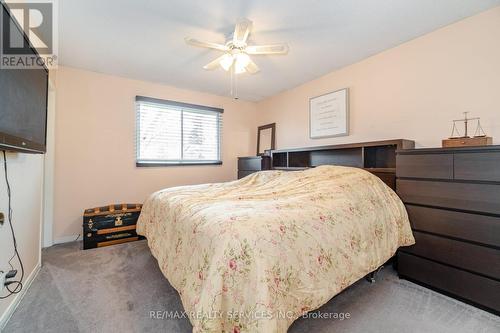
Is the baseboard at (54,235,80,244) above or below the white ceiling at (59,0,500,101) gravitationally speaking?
below

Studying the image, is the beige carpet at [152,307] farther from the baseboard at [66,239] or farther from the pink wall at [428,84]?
the pink wall at [428,84]

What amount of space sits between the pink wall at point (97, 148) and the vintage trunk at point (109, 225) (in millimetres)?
325

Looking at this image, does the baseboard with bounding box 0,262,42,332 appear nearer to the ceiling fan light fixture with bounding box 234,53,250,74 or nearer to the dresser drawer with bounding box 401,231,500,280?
the ceiling fan light fixture with bounding box 234,53,250,74

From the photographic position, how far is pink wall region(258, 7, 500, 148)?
189 cm

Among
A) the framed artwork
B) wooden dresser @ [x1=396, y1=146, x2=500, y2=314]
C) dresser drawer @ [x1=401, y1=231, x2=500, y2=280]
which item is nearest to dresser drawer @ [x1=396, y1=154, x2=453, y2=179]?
wooden dresser @ [x1=396, y1=146, x2=500, y2=314]

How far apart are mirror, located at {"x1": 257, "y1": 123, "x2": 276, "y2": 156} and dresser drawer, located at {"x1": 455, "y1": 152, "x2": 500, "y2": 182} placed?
275 cm

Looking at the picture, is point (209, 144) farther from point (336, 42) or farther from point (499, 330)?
point (499, 330)

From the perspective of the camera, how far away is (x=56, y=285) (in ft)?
6.19

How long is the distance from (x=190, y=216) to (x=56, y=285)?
4.90ft

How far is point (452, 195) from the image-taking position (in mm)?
1692

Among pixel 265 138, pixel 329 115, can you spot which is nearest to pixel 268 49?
pixel 329 115

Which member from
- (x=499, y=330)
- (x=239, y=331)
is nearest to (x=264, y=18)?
(x=239, y=331)

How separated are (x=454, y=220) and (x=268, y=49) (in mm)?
2041

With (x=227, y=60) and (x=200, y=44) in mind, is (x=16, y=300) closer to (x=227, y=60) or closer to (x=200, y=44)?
(x=200, y=44)
